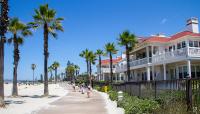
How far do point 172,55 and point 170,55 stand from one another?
54 cm

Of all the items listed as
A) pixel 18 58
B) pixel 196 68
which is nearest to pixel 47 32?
pixel 18 58

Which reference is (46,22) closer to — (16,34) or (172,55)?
(16,34)

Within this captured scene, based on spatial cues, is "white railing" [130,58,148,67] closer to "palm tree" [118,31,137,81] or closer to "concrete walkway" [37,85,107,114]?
"palm tree" [118,31,137,81]

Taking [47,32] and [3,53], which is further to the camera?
[47,32]

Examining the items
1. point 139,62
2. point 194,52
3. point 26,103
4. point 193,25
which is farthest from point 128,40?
point 26,103

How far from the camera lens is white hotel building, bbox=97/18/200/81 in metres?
31.5

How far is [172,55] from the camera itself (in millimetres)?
33344

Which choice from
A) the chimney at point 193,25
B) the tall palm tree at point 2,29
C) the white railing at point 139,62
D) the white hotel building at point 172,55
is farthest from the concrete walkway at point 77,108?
the chimney at point 193,25

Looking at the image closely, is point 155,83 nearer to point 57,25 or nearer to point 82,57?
point 57,25

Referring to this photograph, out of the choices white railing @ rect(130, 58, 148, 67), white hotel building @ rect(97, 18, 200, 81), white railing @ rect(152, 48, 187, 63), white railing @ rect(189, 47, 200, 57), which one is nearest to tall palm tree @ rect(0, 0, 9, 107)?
white hotel building @ rect(97, 18, 200, 81)

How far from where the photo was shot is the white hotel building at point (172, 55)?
1242 inches

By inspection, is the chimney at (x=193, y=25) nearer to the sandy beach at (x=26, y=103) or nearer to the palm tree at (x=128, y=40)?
the palm tree at (x=128, y=40)

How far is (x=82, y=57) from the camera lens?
76812mm

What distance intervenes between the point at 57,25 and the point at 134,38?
1431 centimetres
